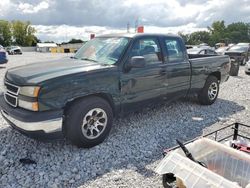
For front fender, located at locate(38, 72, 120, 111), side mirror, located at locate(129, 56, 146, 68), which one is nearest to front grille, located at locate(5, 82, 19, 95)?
front fender, located at locate(38, 72, 120, 111)

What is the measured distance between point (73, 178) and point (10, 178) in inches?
30.8

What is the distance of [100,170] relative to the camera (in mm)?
3303

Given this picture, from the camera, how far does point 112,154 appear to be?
3.68m

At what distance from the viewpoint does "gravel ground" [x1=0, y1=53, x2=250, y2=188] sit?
309cm

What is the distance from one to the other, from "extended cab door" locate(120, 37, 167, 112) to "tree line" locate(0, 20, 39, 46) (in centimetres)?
8613

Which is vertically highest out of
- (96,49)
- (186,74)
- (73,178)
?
(96,49)

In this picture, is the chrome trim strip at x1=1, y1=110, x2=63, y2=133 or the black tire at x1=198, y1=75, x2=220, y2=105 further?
the black tire at x1=198, y1=75, x2=220, y2=105

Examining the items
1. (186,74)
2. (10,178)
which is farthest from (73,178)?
(186,74)

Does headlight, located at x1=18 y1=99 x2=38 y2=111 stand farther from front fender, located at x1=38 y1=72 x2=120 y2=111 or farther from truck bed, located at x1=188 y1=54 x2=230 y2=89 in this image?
truck bed, located at x1=188 y1=54 x2=230 y2=89

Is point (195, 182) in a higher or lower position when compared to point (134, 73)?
lower

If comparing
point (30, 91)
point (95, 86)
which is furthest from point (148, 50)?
point (30, 91)

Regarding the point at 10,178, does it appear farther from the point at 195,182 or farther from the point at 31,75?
the point at 195,182

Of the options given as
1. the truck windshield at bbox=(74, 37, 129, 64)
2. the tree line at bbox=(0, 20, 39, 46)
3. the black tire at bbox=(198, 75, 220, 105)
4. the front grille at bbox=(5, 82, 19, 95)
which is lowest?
the black tire at bbox=(198, 75, 220, 105)

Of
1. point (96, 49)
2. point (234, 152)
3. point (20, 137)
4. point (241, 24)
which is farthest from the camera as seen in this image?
point (241, 24)
